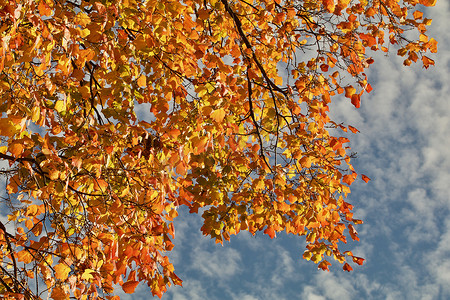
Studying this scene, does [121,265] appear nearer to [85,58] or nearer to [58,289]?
[58,289]

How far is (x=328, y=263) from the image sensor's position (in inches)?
239

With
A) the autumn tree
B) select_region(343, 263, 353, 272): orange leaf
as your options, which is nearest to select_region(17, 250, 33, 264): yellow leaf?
the autumn tree

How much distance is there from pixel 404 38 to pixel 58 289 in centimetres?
582

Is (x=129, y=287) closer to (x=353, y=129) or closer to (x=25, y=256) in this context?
(x=25, y=256)

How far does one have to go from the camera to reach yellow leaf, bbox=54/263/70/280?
3.44 meters

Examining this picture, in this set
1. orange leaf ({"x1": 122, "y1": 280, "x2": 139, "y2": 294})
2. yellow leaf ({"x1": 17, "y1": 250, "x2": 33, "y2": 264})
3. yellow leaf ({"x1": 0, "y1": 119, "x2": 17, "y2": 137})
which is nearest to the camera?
yellow leaf ({"x1": 0, "y1": 119, "x2": 17, "y2": 137})

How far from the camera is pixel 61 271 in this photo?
11.4ft

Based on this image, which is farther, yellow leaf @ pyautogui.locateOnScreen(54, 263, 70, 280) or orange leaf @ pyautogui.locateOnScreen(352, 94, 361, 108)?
orange leaf @ pyautogui.locateOnScreen(352, 94, 361, 108)

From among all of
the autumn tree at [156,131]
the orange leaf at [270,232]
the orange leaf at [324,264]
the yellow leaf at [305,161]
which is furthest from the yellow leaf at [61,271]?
the orange leaf at [324,264]

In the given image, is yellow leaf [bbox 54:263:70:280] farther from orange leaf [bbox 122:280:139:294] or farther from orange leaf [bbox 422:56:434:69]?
orange leaf [bbox 422:56:434:69]

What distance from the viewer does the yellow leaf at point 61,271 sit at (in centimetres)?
344

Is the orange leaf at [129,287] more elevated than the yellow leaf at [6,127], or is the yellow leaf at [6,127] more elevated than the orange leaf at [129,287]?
the yellow leaf at [6,127]

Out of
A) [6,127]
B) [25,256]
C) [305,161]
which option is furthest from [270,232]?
[6,127]

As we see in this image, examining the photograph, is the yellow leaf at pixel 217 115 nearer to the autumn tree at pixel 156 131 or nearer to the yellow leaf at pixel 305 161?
the autumn tree at pixel 156 131
